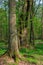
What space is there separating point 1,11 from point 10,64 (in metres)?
9.25

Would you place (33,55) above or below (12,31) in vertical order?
below

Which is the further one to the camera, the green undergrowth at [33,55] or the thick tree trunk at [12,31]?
the green undergrowth at [33,55]

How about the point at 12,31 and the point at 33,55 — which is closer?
the point at 12,31

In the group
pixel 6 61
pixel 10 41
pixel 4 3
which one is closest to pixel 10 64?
pixel 6 61

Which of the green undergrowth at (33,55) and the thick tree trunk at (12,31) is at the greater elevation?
the thick tree trunk at (12,31)

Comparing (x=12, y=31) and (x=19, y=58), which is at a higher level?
(x=12, y=31)

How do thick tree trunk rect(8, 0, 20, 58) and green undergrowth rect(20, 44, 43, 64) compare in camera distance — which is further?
green undergrowth rect(20, 44, 43, 64)

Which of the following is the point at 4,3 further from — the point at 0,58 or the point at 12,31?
the point at 0,58

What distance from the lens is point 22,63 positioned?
1321 cm

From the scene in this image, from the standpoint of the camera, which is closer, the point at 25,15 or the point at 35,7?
the point at 25,15

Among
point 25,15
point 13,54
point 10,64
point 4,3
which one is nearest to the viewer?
point 10,64

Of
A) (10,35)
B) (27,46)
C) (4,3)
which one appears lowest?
(27,46)

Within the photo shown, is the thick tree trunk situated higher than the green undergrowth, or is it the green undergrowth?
the thick tree trunk

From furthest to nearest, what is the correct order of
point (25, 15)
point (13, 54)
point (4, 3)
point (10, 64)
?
point (25, 15) < point (4, 3) < point (13, 54) < point (10, 64)
